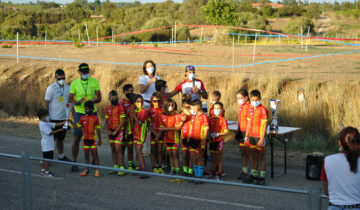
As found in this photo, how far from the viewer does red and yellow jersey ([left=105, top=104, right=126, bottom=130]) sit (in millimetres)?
9383

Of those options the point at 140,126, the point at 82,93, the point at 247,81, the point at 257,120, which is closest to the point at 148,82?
the point at 140,126

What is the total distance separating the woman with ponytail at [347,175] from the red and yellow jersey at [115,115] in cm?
530

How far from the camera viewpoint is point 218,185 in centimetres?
515

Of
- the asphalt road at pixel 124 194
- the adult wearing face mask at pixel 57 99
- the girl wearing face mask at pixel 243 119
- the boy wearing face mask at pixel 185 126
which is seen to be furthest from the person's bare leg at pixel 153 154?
the asphalt road at pixel 124 194

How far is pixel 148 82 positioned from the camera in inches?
399

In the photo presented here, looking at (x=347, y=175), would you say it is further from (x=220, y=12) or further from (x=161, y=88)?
(x=220, y=12)

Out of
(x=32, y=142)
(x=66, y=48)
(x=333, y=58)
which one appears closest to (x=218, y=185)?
(x=32, y=142)

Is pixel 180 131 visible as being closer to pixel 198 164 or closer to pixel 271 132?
pixel 198 164

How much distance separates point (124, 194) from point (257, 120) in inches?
156

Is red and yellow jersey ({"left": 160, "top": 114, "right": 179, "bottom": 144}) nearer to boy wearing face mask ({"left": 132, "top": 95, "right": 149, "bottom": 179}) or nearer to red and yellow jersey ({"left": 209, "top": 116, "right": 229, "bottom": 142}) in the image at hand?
boy wearing face mask ({"left": 132, "top": 95, "right": 149, "bottom": 179})

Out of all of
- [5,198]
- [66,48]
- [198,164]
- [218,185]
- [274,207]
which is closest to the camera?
[274,207]

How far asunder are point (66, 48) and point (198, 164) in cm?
2970

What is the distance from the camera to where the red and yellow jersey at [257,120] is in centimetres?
859

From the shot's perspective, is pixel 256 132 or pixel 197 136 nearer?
pixel 256 132
